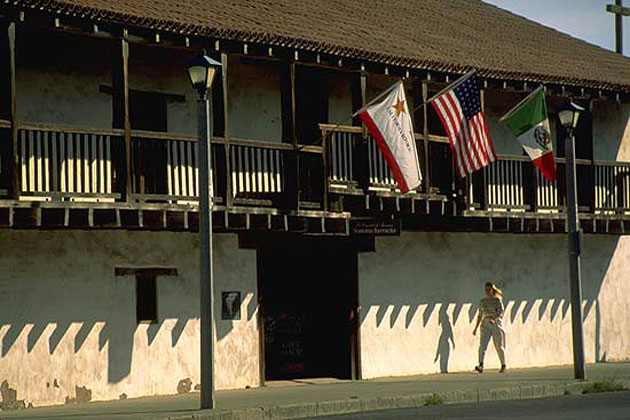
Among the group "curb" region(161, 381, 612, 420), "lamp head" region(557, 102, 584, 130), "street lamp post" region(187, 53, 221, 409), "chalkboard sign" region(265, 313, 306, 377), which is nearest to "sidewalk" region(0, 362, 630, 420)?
"curb" region(161, 381, 612, 420)

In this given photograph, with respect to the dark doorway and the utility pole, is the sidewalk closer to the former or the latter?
the dark doorway

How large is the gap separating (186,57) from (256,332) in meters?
4.78

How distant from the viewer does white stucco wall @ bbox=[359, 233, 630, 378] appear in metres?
30.2

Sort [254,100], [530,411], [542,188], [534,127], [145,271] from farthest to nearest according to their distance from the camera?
1. [542,188]
2. [534,127]
3. [254,100]
4. [145,271]
5. [530,411]

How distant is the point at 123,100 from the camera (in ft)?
78.6

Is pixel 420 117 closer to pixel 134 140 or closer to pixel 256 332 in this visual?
pixel 256 332

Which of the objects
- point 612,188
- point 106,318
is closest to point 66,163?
point 106,318

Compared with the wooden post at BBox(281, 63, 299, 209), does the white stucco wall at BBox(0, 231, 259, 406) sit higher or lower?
lower

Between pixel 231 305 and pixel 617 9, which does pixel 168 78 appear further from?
pixel 617 9

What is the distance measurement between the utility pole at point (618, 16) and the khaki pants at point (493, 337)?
14308mm

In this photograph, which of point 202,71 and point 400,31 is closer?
point 202,71

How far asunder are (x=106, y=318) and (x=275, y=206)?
346cm

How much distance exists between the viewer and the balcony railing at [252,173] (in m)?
23.3

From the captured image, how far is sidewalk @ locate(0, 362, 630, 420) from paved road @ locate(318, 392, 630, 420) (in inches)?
29.1
